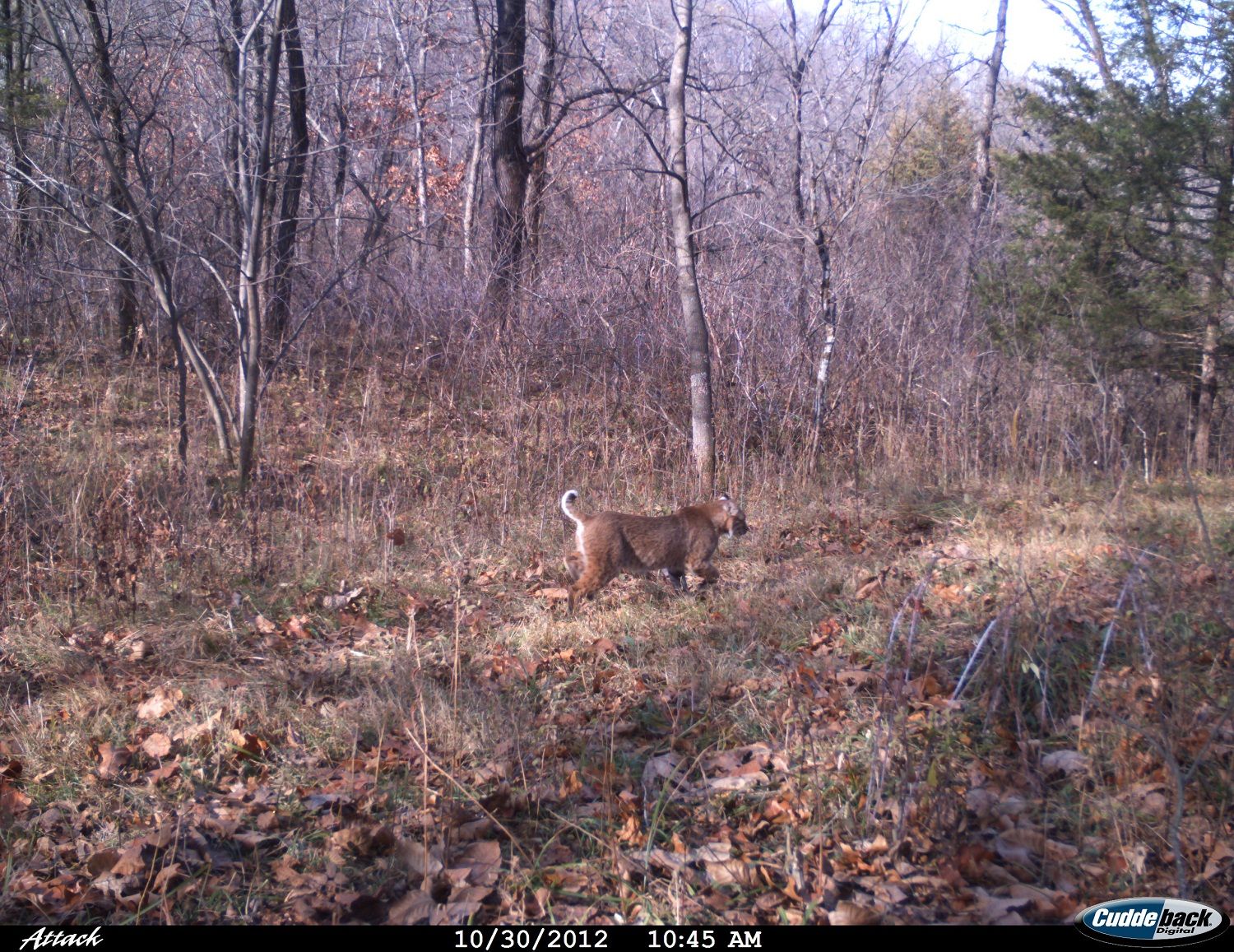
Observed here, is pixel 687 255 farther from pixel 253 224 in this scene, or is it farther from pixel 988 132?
pixel 988 132

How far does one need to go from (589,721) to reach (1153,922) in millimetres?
2536

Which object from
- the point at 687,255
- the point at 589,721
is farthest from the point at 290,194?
the point at 589,721

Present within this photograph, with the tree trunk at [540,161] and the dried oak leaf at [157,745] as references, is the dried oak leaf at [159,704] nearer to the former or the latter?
the dried oak leaf at [157,745]

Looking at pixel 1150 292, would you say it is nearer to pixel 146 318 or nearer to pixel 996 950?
pixel 996 950

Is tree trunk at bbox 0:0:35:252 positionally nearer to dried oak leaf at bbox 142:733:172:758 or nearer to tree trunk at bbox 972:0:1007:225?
dried oak leaf at bbox 142:733:172:758

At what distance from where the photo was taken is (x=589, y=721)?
464cm

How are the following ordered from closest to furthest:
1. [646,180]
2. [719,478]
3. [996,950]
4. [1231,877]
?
[996,950] < [1231,877] < [719,478] < [646,180]

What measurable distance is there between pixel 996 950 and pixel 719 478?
638 cm

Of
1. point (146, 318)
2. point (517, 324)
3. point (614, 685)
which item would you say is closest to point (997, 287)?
point (517, 324)

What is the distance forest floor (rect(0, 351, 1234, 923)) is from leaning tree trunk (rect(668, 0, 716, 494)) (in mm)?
1418

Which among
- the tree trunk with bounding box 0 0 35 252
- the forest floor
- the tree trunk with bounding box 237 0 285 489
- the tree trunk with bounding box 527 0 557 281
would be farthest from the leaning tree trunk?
the tree trunk with bounding box 0 0 35 252

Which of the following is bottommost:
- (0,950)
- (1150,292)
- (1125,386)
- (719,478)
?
(0,950)

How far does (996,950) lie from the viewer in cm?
292

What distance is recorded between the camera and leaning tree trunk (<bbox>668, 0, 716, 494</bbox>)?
823cm
